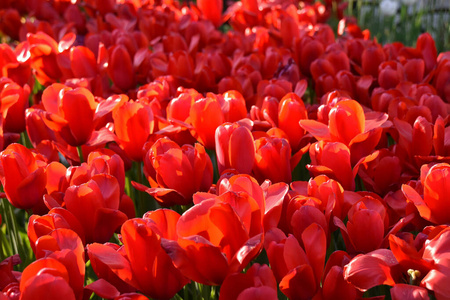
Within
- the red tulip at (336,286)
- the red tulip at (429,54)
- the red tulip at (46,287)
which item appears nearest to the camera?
the red tulip at (46,287)

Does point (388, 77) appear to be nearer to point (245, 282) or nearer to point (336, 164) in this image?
point (336, 164)

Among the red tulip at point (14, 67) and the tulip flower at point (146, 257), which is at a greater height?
the red tulip at point (14, 67)

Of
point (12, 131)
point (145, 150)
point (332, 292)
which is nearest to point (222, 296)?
point (332, 292)

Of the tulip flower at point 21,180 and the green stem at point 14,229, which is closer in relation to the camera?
the tulip flower at point 21,180

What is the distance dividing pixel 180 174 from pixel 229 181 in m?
0.16

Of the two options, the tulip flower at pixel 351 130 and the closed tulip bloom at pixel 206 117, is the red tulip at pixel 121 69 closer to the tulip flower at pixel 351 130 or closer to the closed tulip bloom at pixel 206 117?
the closed tulip bloom at pixel 206 117

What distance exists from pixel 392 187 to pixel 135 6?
2131mm

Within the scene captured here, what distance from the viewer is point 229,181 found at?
887 mm

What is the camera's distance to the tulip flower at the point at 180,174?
102 centimetres

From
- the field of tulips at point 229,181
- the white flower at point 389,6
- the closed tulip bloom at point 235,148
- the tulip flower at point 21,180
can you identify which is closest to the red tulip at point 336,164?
the field of tulips at point 229,181

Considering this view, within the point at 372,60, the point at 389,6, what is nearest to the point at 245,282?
the point at 372,60

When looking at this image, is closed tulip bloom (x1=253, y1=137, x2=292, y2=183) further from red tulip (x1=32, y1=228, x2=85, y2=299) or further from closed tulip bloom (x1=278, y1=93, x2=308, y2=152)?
red tulip (x1=32, y1=228, x2=85, y2=299)

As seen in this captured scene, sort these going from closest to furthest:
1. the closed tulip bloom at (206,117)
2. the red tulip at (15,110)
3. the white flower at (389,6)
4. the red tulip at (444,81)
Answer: the closed tulip bloom at (206,117), the red tulip at (15,110), the red tulip at (444,81), the white flower at (389,6)

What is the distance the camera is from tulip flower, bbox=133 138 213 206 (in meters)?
1.02
